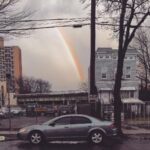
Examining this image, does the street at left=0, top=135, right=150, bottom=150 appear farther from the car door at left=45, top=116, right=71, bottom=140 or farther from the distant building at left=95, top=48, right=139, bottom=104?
the distant building at left=95, top=48, right=139, bottom=104

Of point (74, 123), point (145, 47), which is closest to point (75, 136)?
point (74, 123)

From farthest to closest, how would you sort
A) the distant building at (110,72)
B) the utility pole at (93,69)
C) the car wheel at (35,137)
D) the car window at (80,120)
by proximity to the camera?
the distant building at (110,72) → the utility pole at (93,69) → the car window at (80,120) → the car wheel at (35,137)

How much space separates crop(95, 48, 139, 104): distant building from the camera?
217ft

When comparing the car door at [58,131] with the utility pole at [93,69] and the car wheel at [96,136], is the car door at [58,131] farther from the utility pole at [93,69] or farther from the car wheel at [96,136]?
the utility pole at [93,69]

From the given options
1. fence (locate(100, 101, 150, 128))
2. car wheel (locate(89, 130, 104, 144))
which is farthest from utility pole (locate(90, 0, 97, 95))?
fence (locate(100, 101, 150, 128))

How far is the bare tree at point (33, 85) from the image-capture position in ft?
445

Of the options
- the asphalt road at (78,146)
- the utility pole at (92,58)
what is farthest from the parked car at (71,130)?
the utility pole at (92,58)

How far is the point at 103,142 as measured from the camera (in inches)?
888

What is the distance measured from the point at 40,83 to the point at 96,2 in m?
114

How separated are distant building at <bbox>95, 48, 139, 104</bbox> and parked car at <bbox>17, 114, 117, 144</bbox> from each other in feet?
141

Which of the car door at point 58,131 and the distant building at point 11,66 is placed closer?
the car door at point 58,131

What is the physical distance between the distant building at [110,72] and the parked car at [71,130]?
141 feet

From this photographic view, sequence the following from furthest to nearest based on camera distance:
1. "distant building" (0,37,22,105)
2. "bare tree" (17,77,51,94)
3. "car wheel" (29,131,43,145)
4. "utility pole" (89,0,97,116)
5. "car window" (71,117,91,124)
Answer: "bare tree" (17,77,51,94), "distant building" (0,37,22,105), "utility pole" (89,0,97,116), "car window" (71,117,91,124), "car wheel" (29,131,43,145)

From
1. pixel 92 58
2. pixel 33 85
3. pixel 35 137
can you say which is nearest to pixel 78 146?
pixel 35 137
